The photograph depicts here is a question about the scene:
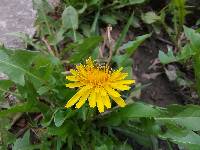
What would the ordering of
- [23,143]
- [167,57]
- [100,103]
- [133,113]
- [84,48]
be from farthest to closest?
1. [167,57]
2. [84,48]
3. [23,143]
4. [133,113]
5. [100,103]

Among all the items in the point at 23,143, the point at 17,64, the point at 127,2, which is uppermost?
the point at 127,2

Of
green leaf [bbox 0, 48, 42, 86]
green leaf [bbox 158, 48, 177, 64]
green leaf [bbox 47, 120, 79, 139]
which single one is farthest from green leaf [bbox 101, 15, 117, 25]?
green leaf [bbox 47, 120, 79, 139]

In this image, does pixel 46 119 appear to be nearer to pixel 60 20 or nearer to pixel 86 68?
pixel 86 68

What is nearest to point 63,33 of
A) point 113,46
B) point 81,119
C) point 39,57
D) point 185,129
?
point 113,46

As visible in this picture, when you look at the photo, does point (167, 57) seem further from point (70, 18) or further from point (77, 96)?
point (77, 96)

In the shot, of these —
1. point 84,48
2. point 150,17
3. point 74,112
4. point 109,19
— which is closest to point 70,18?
point 109,19

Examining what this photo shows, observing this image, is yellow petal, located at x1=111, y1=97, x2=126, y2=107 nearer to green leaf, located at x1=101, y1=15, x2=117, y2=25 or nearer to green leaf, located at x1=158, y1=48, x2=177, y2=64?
green leaf, located at x1=158, y1=48, x2=177, y2=64
